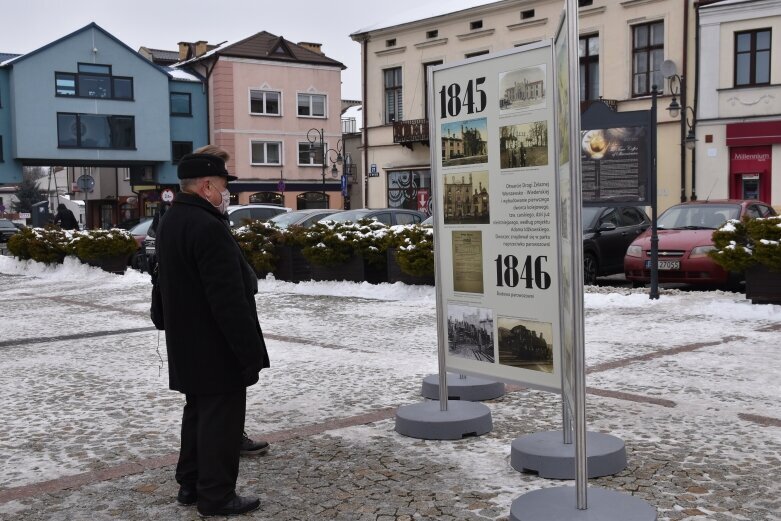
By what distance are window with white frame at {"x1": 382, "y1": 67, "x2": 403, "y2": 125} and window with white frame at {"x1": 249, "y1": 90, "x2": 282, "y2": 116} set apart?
46.1 feet

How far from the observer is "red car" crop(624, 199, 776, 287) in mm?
13516

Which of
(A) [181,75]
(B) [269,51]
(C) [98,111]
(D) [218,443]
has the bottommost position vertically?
(D) [218,443]

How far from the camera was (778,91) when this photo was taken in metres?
26.4

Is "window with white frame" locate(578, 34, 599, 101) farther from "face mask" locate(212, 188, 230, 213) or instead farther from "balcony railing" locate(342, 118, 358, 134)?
"balcony railing" locate(342, 118, 358, 134)

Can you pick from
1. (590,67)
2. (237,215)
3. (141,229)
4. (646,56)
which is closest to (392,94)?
(590,67)

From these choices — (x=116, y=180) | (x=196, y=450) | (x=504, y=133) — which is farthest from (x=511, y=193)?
(x=116, y=180)

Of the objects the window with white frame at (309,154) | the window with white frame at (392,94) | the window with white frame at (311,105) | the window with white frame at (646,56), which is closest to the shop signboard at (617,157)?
the window with white frame at (646,56)

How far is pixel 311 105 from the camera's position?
168ft

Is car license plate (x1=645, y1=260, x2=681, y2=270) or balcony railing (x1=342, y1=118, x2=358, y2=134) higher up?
balcony railing (x1=342, y1=118, x2=358, y2=134)

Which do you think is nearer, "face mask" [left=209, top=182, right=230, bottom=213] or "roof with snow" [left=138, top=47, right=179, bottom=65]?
"face mask" [left=209, top=182, right=230, bottom=213]

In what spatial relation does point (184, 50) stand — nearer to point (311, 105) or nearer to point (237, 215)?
point (311, 105)

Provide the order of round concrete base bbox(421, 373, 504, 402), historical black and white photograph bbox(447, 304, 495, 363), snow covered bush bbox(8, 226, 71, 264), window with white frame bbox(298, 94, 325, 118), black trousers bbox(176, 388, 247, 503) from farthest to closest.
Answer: window with white frame bbox(298, 94, 325, 118)
snow covered bush bbox(8, 226, 71, 264)
round concrete base bbox(421, 373, 504, 402)
historical black and white photograph bbox(447, 304, 495, 363)
black trousers bbox(176, 388, 247, 503)

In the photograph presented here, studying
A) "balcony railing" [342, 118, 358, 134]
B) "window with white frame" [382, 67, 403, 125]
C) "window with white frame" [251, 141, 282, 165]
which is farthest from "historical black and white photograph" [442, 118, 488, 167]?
"balcony railing" [342, 118, 358, 134]

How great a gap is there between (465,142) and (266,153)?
1775 inches
